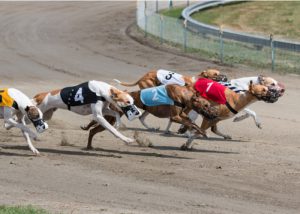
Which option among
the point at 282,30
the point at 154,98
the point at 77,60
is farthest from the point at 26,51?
the point at 154,98

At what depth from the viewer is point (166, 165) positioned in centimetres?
1241

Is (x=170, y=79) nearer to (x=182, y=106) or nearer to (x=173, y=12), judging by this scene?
(x=182, y=106)

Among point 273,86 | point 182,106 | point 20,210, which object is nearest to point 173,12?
point 273,86

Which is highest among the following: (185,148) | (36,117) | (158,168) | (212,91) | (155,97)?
(36,117)

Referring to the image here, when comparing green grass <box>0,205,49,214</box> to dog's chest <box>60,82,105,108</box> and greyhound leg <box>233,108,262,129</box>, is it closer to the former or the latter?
dog's chest <box>60,82,105,108</box>

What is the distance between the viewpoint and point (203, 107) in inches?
537

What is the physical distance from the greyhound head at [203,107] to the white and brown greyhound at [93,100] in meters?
1.14

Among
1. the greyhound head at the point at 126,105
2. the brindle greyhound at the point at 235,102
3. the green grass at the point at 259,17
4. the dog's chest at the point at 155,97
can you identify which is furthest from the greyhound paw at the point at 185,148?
the green grass at the point at 259,17

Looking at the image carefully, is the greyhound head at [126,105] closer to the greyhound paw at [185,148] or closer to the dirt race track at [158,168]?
the dirt race track at [158,168]

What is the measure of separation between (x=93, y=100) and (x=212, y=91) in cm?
188

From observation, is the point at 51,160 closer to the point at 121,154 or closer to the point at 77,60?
the point at 121,154

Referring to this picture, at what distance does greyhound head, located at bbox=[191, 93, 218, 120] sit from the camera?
1363cm

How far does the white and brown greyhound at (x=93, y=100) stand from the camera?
42.6ft

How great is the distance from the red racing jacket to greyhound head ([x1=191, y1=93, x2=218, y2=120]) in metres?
0.11
